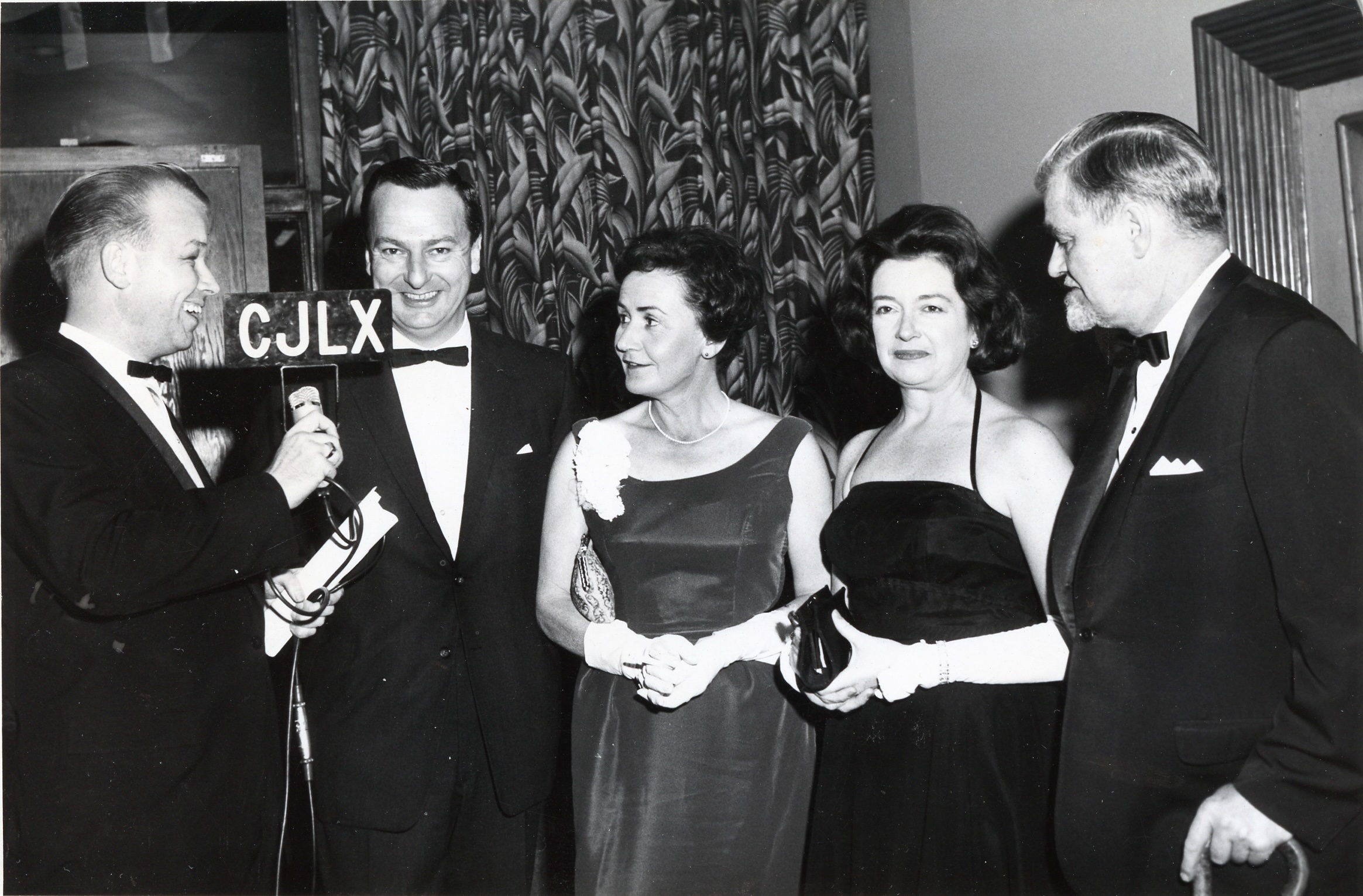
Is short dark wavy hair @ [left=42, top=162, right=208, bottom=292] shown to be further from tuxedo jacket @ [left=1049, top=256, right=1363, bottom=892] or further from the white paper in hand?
tuxedo jacket @ [left=1049, top=256, right=1363, bottom=892]

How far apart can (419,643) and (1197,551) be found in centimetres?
155

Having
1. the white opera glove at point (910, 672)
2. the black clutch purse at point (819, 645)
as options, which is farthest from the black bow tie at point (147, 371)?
the white opera glove at point (910, 672)

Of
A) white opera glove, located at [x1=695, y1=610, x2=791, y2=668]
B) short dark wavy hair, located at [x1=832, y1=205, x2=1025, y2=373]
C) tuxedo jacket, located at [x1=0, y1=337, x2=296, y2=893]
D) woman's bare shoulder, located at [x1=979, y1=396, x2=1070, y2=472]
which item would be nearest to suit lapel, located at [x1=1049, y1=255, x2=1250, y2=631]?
woman's bare shoulder, located at [x1=979, y1=396, x2=1070, y2=472]

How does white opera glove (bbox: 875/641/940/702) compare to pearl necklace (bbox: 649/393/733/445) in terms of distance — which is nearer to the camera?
white opera glove (bbox: 875/641/940/702)

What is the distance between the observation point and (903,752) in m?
2.10

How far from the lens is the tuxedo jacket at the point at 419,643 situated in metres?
2.36

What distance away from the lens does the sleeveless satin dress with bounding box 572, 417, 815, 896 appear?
7.65 ft

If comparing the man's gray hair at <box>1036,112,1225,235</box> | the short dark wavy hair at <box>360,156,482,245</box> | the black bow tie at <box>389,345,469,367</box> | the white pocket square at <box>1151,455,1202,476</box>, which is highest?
the short dark wavy hair at <box>360,156,482,245</box>

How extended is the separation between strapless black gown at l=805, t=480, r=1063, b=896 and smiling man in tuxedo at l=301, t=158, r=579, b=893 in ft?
2.53

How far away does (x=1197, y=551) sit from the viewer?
64.4 inches

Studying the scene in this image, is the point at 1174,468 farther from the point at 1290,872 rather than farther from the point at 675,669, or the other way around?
the point at 675,669

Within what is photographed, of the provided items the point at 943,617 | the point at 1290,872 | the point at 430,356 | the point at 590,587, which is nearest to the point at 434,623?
the point at 590,587

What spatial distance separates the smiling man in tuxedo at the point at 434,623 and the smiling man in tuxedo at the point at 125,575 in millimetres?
262

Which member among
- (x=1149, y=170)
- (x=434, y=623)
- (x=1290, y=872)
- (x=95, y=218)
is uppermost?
(x=95, y=218)
